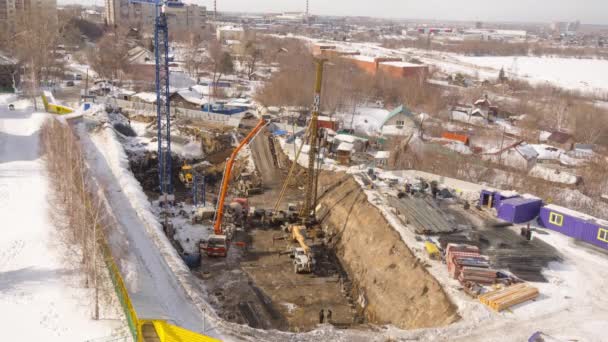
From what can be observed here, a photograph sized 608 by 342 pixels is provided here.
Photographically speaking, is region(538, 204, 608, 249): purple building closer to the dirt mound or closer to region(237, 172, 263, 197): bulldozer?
the dirt mound

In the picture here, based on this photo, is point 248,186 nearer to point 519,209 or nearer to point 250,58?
point 519,209

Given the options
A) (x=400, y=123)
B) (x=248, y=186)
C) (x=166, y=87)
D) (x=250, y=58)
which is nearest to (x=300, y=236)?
(x=248, y=186)

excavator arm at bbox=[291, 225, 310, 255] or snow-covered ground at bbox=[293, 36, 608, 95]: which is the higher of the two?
snow-covered ground at bbox=[293, 36, 608, 95]

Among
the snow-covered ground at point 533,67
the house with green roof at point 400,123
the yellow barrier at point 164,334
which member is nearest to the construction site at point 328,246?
the yellow barrier at point 164,334

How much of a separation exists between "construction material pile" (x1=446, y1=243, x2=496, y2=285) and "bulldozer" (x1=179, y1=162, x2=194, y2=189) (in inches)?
451

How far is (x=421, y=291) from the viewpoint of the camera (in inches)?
446

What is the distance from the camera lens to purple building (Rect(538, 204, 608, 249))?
13.3 m

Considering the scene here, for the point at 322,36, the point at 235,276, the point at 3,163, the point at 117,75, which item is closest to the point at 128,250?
the point at 235,276

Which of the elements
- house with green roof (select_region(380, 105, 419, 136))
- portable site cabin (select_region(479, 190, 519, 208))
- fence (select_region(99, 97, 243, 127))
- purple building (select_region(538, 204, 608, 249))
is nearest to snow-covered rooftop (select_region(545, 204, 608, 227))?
purple building (select_region(538, 204, 608, 249))

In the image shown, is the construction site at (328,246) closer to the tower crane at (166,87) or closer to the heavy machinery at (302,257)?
the heavy machinery at (302,257)

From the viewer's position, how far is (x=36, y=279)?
34.7 ft

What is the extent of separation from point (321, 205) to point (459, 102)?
79.2 ft

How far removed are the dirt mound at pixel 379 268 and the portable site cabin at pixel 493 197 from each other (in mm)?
3604

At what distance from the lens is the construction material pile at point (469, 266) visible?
11.0m
